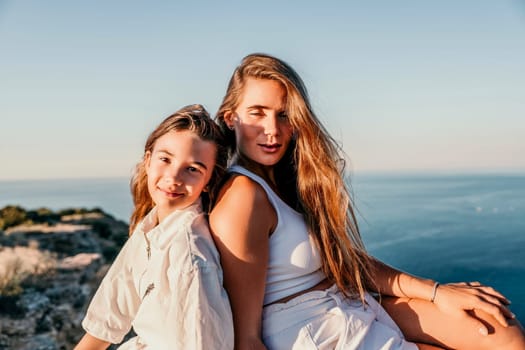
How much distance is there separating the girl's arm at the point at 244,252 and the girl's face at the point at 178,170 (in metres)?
0.14

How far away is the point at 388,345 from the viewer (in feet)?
6.56

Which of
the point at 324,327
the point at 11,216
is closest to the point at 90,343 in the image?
the point at 324,327

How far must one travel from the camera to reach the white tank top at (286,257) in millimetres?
1972

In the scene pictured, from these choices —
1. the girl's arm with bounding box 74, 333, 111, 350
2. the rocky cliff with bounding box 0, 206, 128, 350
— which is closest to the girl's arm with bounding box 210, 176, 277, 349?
the girl's arm with bounding box 74, 333, 111, 350

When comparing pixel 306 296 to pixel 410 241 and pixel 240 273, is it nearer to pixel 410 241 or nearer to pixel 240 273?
pixel 240 273

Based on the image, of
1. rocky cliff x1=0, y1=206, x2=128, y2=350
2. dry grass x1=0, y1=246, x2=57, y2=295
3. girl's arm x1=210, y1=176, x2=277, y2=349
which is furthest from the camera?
dry grass x1=0, y1=246, x2=57, y2=295

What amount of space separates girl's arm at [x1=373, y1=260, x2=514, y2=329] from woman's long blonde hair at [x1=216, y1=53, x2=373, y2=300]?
0.08 m

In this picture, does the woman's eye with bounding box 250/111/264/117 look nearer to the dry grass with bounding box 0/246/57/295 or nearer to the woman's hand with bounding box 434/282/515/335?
the woman's hand with bounding box 434/282/515/335

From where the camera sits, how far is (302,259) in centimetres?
201

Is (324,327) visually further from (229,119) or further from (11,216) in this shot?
(11,216)

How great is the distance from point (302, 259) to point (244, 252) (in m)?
0.30

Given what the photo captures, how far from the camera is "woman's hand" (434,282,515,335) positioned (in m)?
2.13

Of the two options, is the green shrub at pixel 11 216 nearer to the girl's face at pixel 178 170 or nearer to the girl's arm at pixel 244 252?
the girl's face at pixel 178 170

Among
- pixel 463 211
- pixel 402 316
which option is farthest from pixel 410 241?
pixel 402 316
